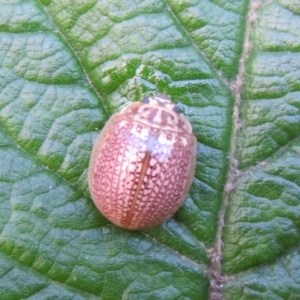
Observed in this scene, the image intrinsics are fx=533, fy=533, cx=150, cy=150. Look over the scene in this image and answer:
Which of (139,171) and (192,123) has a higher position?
(192,123)

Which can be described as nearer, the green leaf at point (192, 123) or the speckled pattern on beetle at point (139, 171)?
the speckled pattern on beetle at point (139, 171)

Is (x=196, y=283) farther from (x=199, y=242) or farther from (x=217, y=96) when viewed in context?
(x=217, y=96)

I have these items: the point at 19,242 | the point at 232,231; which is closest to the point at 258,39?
the point at 232,231

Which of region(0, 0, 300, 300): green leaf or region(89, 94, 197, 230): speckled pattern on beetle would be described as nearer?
region(89, 94, 197, 230): speckled pattern on beetle
